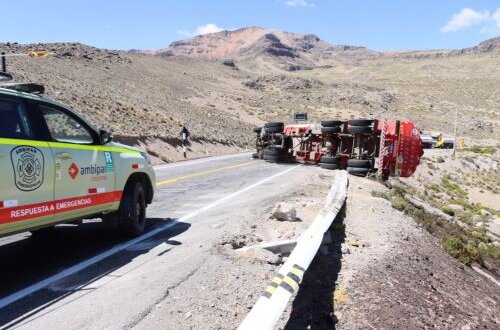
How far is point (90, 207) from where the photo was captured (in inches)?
277

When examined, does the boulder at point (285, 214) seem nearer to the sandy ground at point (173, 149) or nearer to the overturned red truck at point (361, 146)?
the overturned red truck at point (361, 146)

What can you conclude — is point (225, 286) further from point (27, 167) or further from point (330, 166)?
point (330, 166)

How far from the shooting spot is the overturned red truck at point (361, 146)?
61.4 feet

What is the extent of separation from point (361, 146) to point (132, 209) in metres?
13.5

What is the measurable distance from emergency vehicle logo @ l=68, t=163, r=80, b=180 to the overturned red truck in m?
13.5

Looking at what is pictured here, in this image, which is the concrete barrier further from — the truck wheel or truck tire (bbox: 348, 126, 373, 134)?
truck tire (bbox: 348, 126, 373, 134)

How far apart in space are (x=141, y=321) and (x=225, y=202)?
7.32m

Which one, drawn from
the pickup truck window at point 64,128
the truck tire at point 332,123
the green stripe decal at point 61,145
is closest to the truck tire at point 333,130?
the truck tire at point 332,123

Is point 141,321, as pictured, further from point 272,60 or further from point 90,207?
point 272,60

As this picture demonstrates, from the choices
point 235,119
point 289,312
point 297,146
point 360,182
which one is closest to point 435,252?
point 289,312

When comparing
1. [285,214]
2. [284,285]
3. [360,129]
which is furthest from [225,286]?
[360,129]

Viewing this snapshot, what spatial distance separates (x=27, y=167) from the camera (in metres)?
5.74

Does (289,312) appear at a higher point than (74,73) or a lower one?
lower

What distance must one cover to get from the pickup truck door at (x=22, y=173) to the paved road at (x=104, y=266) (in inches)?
28.7
